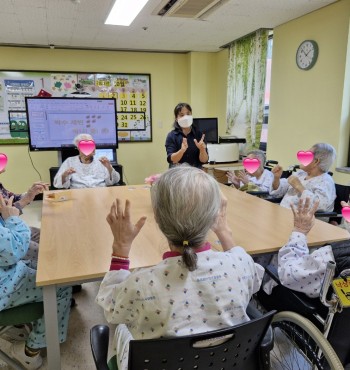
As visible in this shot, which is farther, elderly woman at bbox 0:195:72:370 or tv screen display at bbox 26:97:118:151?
tv screen display at bbox 26:97:118:151

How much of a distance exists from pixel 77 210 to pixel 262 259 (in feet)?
3.96

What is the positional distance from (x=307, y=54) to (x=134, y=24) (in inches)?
78.4

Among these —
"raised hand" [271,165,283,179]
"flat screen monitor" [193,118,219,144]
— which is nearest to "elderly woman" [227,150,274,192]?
"raised hand" [271,165,283,179]

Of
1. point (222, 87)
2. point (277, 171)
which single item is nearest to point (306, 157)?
point (277, 171)

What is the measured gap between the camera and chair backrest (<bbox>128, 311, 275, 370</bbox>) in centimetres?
73

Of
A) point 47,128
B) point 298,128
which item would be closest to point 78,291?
point 47,128

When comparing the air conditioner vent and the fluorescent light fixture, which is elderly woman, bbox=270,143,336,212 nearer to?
the air conditioner vent

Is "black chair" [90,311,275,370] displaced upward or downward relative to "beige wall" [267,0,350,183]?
downward

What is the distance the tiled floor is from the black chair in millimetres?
916

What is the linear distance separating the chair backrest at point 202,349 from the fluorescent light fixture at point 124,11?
10.2ft

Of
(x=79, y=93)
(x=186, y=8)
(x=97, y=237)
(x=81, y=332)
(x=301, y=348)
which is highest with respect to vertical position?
(x=186, y=8)

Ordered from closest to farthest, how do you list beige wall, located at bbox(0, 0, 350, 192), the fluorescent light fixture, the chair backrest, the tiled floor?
the chair backrest < the tiled floor < the fluorescent light fixture < beige wall, located at bbox(0, 0, 350, 192)

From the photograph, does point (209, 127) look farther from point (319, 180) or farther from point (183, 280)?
point (183, 280)

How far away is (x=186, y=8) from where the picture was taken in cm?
321
